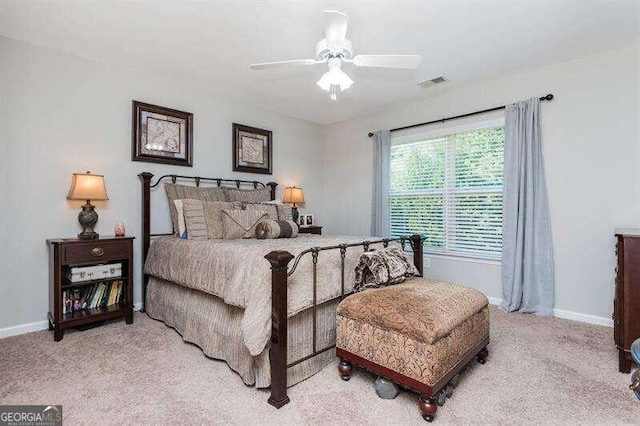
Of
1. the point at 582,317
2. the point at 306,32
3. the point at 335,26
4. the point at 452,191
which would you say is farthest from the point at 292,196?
the point at 582,317

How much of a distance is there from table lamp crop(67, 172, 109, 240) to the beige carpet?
→ 94cm

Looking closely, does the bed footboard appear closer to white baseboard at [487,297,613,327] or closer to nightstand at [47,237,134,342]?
nightstand at [47,237,134,342]

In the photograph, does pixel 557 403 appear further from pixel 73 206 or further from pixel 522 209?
pixel 73 206

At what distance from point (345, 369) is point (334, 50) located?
82.1 inches

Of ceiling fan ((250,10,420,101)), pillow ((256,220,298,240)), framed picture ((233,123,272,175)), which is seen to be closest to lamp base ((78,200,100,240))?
pillow ((256,220,298,240))

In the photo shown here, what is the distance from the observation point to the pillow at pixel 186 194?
3420 millimetres

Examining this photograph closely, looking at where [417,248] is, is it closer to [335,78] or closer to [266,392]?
[335,78]

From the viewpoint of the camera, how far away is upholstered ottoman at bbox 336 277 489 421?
167cm

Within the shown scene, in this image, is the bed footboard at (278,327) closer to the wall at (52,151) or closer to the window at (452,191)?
the wall at (52,151)

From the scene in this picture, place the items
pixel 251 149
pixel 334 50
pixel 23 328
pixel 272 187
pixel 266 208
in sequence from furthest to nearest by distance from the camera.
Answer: pixel 272 187 → pixel 251 149 → pixel 266 208 → pixel 23 328 → pixel 334 50

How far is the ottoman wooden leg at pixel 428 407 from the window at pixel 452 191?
2.55 metres

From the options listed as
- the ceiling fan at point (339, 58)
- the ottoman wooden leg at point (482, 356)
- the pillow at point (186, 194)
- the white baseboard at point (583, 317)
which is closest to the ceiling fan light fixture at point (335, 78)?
the ceiling fan at point (339, 58)

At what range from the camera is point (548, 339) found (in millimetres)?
2684

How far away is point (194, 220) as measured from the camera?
124 inches
